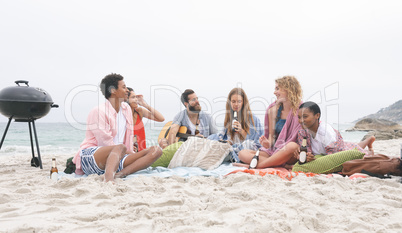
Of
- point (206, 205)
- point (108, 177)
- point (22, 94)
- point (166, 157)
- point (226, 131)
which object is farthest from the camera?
point (226, 131)

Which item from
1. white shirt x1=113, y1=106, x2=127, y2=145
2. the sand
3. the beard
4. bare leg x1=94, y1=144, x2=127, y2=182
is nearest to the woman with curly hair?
the sand

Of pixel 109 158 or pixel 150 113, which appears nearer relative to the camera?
pixel 109 158

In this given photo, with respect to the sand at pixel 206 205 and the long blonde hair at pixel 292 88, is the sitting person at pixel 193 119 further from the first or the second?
the sand at pixel 206 205

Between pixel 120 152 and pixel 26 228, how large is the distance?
1.44 m

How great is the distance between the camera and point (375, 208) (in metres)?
2.08

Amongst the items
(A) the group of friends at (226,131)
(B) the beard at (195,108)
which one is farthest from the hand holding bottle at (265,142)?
(B) the beard at (195,108)

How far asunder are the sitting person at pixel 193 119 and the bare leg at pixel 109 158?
1891 millimetres

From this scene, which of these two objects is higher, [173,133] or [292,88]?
[292,88]

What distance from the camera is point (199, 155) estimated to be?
3988 millimetres

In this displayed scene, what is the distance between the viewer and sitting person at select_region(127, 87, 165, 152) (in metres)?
4.46

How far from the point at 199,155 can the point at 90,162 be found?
145cm

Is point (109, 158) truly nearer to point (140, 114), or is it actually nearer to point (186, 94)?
point (140, 114)

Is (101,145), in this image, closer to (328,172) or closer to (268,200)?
(268,200)

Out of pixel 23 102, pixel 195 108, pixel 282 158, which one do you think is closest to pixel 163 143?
pixel 195 108
